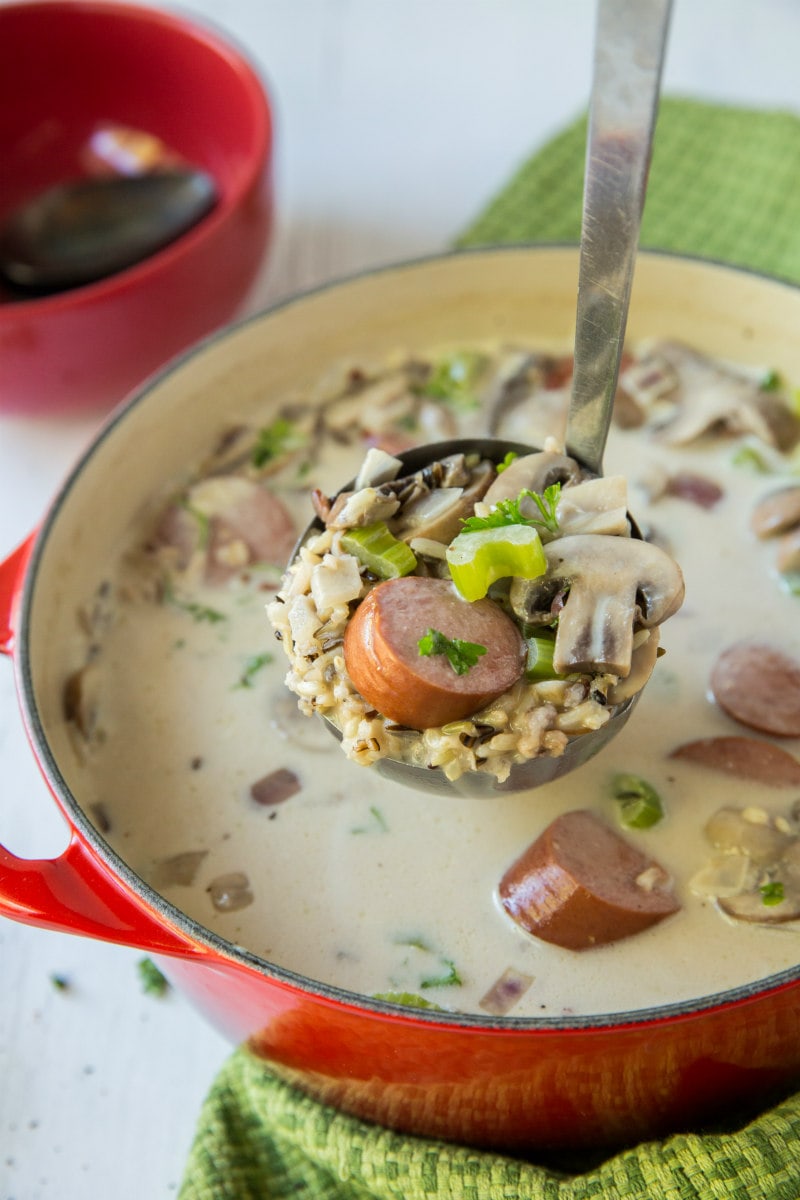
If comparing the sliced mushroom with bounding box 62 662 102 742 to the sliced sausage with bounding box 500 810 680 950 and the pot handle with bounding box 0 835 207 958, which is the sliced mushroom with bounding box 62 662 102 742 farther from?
the sliced sausage with bounding box 500 810 680 950

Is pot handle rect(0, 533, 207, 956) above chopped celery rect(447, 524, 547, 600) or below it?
below

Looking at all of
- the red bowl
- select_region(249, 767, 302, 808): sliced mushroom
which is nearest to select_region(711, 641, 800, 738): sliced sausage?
select_region(249, 767, 302, 808): sliced mushroom

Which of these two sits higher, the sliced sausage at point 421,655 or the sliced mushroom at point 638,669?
the sliced sausage at point 421,655

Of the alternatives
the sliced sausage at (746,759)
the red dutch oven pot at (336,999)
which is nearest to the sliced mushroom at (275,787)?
the red dutch oven pot at (336,999)

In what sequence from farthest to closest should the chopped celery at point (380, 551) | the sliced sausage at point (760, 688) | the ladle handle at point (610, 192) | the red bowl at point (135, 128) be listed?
the red bowl at point (135, 128)
the sliced sausage at point (760, 688)
the chopped celery at point (380, 551)
the ladle handle at point (610, 192)

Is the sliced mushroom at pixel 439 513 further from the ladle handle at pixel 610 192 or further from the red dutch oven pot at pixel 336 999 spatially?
the red dutch oven pot at pixel 336 999

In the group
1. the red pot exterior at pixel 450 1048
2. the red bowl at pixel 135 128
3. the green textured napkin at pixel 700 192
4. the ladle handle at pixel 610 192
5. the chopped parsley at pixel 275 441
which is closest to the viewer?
the ladle handle at pixel 610 192

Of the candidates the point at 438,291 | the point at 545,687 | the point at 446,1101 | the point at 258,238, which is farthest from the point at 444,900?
the point at 258,238
